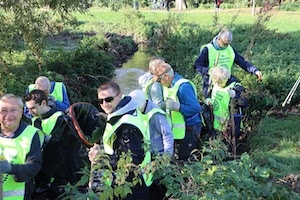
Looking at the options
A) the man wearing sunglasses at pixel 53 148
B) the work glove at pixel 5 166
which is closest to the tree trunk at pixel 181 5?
the man wearing sunglasses at pixel 53 148

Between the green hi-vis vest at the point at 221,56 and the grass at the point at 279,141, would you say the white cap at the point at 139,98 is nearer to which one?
the grass at the point at 279,141

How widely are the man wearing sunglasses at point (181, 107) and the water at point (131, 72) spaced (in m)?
8.91

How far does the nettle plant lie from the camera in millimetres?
3383

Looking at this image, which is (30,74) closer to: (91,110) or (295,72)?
(295,72)

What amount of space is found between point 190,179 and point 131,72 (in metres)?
15.8

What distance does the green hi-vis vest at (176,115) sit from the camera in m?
5.84

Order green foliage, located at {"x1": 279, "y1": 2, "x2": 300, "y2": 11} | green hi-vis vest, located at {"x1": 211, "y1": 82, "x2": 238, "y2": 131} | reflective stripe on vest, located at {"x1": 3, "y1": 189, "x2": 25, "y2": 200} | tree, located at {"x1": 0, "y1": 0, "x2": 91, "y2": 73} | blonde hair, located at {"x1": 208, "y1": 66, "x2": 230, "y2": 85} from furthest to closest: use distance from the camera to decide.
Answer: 1. green foliage, located at {"x1": 279, "y1": 2, "x2": 300, "y2": 11}
2. tree, located at {"x1": 0, "y1": 0, "x2": 91, "y2": 73}
3. green hi-vis vest, located at {"x1": 211, "y1": 82, "x2": 238, "y2": 131}
4. blonde hair, located at {"x1": 208, "y1": 66, "x2": 230, "y2": 85}
5. reflective stripe on vest, located at {"x1": 3, "y1": 189, "x2": 25, "y2": 200}

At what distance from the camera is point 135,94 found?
181 inches

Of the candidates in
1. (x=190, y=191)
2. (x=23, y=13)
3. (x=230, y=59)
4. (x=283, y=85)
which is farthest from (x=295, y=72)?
(x=190, y=191)

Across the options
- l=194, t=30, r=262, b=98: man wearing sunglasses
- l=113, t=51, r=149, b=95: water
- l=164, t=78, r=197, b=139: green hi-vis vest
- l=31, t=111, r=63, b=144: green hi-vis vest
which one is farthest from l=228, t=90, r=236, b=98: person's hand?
l=113, t=51, r=149, b=95: water

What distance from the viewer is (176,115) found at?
605 cm

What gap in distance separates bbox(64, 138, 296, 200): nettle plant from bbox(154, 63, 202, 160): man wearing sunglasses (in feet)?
5.86

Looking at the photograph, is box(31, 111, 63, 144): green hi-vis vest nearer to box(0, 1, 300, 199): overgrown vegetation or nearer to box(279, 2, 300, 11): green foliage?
box(0, 1, 300, 199): overgrown vegetation

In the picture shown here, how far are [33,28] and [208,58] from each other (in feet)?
19.6
